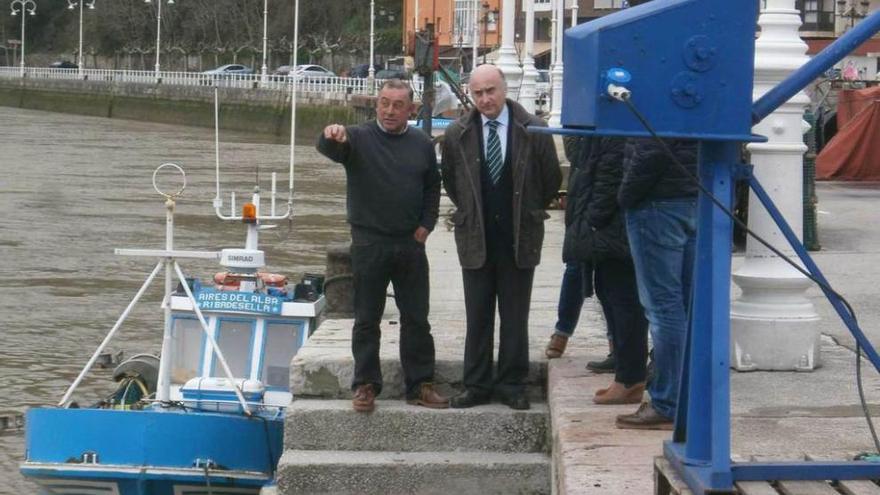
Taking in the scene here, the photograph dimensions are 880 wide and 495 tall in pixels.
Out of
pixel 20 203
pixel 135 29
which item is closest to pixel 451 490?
pixel 20 203

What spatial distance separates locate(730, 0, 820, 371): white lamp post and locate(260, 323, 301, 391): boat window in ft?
12.1

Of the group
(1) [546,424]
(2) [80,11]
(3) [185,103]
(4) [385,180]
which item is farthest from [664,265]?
(2) [80,11]

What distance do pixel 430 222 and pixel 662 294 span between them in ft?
5.97

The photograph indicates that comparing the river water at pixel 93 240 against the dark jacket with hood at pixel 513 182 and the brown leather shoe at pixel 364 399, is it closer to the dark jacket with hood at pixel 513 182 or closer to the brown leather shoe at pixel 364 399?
the brown leather shoe at pixel 364 399

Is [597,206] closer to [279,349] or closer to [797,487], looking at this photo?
[797,487]

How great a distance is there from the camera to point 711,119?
15.3ft

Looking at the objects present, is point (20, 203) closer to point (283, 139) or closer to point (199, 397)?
point (199, 397)

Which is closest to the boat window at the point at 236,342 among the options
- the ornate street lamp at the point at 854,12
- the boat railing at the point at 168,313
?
the boat railing at the point at 168,313

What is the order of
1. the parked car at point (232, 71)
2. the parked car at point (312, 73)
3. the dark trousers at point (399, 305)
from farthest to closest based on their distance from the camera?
1. the parked car at point (232, 71)
2. the parked car at point (312, 73)
3. the dark trousers at point (399, 305)

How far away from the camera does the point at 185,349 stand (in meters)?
10.9

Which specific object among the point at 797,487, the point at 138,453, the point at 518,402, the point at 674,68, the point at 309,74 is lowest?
the point at 138,453

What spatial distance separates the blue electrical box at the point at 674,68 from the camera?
461cm

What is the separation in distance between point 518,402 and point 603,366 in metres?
0.47

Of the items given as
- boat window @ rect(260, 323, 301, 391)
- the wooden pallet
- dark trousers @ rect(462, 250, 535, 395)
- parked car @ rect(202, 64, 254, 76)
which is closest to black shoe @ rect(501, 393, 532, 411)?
dark trousers @ rect(462, 250, 535, 395)
